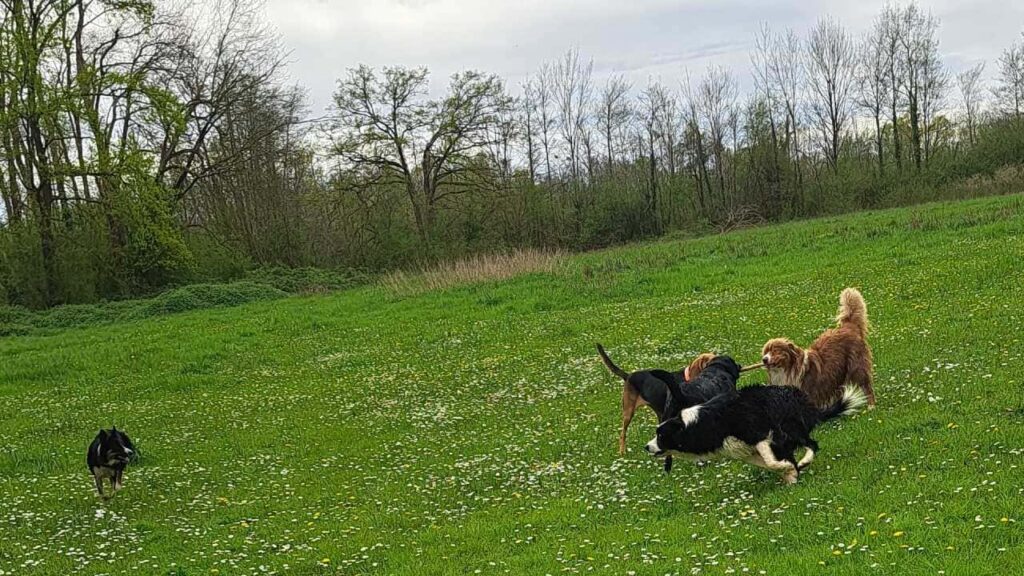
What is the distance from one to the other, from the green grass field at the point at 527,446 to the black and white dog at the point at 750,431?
12.3 inches

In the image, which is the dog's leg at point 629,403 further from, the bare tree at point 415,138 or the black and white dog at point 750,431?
the bare tree at point 415,138

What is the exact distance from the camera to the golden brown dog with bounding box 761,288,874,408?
9.24 m

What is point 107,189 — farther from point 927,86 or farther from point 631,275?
point 927,86

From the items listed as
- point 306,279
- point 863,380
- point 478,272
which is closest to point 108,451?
point 863,380

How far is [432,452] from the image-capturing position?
11.5 metres

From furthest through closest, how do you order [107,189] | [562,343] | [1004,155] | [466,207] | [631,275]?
[466,207], [1004,155], [107,189], [631,275], [562,343]

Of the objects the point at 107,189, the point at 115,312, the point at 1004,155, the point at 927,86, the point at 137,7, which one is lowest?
the point at 115,312

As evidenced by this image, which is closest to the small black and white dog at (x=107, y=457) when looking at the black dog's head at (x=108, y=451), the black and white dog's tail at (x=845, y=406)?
the black dog's head at (x=108, y=451)

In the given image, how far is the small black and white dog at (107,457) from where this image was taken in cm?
1002

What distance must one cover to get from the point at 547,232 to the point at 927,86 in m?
33.0

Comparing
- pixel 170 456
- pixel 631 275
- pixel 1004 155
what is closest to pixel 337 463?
pixel 170 456

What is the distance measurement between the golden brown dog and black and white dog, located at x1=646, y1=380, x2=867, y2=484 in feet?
3.68

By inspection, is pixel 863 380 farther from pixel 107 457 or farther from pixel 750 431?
pixel 107 457

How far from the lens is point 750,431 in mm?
7410
